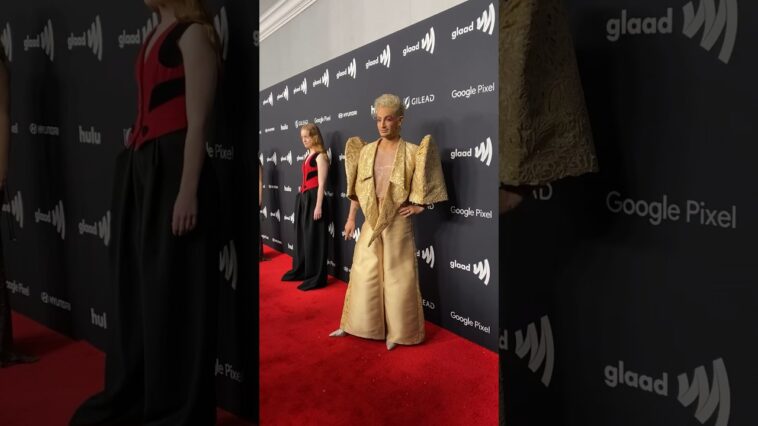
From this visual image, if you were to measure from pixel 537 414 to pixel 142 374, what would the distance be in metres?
0.98

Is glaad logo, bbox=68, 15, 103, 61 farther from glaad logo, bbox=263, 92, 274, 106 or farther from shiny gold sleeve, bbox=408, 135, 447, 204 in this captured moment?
glaad logo, bbox=263, 92, 274, 106

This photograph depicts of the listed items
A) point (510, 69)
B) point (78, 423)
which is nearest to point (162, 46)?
point (510, 69)

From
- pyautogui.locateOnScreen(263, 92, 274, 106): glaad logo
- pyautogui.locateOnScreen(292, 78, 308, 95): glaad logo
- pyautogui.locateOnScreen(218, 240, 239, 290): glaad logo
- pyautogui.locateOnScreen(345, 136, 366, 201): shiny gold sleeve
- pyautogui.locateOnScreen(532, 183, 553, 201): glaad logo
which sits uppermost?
pyautogui.locateOnScreen(292, 78, 308, 95): glaad logo

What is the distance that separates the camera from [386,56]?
8.24 ft

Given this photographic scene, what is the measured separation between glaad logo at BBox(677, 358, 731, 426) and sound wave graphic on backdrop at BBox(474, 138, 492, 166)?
4.43 ft

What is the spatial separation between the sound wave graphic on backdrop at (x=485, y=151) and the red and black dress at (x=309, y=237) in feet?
3.18

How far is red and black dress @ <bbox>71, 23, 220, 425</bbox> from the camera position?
110 centimetres

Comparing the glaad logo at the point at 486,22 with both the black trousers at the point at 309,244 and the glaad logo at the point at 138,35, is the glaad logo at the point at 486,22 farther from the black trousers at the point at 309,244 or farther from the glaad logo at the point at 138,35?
the glaad logo at the point at 138,35

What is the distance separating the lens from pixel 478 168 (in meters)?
2.22

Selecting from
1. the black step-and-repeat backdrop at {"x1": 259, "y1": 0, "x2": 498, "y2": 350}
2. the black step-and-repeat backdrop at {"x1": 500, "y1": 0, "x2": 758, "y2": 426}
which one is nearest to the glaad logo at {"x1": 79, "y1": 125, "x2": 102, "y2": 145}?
the black step-and-repeat backdrop at {"x1": 259, "y1": 0, "x2": 498, "y2": 350}

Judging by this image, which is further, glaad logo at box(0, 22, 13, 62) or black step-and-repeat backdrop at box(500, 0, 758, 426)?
glaad logo at box(0, 22, 13, 62)

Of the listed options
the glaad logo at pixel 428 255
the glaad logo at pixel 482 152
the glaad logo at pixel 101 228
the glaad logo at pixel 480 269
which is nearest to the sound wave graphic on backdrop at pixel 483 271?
the glaad logo at pixel 480 269

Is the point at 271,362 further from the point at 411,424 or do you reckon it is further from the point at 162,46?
the point at 162,46

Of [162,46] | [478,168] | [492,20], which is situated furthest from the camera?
[478,168]
